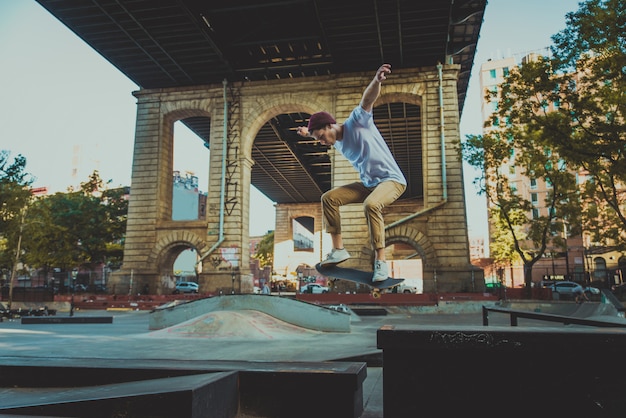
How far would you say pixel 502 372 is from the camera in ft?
11.7

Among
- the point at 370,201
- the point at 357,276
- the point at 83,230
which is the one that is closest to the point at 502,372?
the point at 357,276

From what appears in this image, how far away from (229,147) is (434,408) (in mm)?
29789

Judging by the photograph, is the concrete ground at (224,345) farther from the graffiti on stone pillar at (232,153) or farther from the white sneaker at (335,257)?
the graffiti on stone pillar at (232,153)

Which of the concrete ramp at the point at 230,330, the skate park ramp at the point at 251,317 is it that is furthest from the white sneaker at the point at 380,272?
the skate park ramp at the point at 251,317

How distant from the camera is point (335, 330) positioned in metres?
14.5

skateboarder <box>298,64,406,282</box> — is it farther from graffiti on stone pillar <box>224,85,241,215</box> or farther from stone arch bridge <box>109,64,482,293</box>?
graffiti on stone pillar <box>224,85,241,215</box>

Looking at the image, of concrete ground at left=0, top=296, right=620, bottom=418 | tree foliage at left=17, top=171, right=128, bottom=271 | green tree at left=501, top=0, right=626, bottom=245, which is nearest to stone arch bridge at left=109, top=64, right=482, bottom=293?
green tree at left=501, top=0, right=626, bottom=245

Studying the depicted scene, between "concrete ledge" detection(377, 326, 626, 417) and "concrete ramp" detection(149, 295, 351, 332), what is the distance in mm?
10852

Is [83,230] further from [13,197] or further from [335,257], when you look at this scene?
[335,257]

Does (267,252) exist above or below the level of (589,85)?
below

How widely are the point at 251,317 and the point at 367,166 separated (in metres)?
10.4

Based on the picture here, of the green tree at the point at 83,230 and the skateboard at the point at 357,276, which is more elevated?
the green tree at the point at 83,230

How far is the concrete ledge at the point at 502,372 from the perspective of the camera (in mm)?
3447

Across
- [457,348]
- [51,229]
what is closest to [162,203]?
[51,229]
